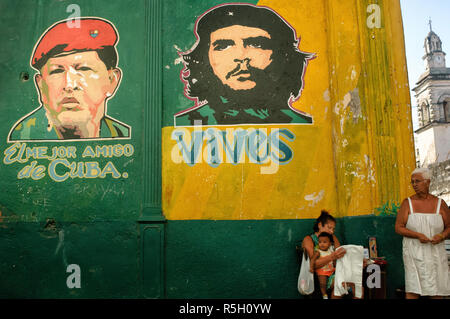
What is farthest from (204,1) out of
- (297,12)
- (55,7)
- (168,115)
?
(55,7)

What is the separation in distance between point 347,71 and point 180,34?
8.33 feet

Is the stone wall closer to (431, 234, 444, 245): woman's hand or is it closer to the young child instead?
(431, 234, 444, 245): woman's hand

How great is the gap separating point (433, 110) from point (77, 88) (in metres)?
44.2

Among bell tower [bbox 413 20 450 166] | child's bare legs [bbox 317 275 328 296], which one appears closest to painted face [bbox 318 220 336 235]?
child's bare legs [bbox 317 275 328 296]

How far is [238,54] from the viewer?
5781 mm

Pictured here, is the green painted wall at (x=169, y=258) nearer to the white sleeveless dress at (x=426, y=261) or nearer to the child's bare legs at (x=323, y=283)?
the child's bare legs at (x=323, y=283)

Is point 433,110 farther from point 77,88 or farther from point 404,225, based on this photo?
point 77,88

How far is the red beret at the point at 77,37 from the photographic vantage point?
5926 millimetres

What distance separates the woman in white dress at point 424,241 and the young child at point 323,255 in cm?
80

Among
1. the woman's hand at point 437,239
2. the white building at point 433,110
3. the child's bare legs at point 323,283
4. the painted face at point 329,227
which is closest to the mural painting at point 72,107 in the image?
the painted face at point 329,227

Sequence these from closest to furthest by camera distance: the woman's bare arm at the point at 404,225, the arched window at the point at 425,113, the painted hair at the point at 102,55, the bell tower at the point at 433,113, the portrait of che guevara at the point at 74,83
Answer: the woman's bare arm at the point at 404,225 < the portrait of che guevara at the point at 74,83 < the painted hair at the point at 102,55 < the bell tower at the point at 433,113 < the arched window at the point at 425,113

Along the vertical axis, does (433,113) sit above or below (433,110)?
below

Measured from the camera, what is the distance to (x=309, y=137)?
556 centimetres

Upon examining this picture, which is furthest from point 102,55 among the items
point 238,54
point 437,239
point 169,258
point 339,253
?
point 437,239
